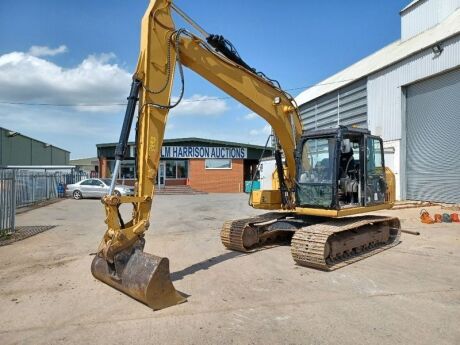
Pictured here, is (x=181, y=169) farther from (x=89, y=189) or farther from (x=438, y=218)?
(x=438, y=218)

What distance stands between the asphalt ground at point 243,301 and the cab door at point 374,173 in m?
1.24

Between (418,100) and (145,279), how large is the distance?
1651 centimetres

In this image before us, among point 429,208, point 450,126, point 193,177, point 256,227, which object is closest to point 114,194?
point 256,227

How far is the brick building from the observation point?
37.4m

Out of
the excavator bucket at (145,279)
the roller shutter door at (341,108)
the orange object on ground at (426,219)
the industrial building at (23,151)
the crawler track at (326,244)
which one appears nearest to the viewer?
the excavator bucket at (145,279)

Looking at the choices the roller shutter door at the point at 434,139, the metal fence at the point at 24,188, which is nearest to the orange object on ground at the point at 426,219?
the roller shutter door at the point at 434,139

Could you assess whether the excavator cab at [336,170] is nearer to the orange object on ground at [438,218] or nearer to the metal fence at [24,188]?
the orange object on ground at [438,218]

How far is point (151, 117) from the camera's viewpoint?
6.64 meters

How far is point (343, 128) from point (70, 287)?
19.0ft

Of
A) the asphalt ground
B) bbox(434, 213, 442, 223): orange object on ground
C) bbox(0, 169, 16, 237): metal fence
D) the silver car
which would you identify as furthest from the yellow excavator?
the silver car

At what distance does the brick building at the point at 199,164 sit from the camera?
37406 millimetres

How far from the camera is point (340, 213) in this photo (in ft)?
27.1

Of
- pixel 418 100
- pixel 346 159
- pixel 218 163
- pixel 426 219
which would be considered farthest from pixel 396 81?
pixel 218 163

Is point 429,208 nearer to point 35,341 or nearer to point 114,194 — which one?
point 114,194
